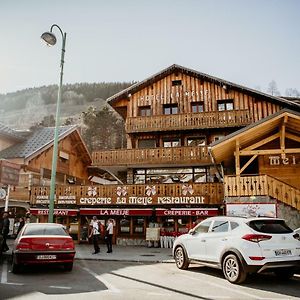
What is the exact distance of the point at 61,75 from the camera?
14.7m

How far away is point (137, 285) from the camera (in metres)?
8.52

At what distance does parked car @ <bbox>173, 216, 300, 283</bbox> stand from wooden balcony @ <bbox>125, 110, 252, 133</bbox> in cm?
1501

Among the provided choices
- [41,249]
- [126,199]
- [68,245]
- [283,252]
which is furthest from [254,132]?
[41,249]

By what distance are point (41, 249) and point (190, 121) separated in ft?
55.1

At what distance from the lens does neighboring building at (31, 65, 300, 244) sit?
20188mm

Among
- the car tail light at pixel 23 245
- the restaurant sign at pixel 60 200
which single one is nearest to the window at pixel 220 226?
the car tail light at pixel 23 245

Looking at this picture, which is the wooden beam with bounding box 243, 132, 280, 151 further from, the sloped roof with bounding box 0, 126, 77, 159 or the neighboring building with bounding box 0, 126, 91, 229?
the sloped roof with bounding box 0, 126, 77, 159

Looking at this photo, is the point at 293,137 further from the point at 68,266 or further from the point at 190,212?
the point at 68,266

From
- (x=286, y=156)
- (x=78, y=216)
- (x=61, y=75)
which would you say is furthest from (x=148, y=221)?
(x=61, y=75)

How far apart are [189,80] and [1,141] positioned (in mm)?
16643

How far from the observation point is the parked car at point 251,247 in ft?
27.0

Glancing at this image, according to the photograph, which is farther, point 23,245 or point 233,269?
point 23,245

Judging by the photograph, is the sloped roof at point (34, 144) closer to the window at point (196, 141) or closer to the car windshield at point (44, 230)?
the window at point (196, 141)

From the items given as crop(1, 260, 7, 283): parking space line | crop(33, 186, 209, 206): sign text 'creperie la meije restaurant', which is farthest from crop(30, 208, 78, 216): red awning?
crop(1, 260, 7, 283): parking space line
